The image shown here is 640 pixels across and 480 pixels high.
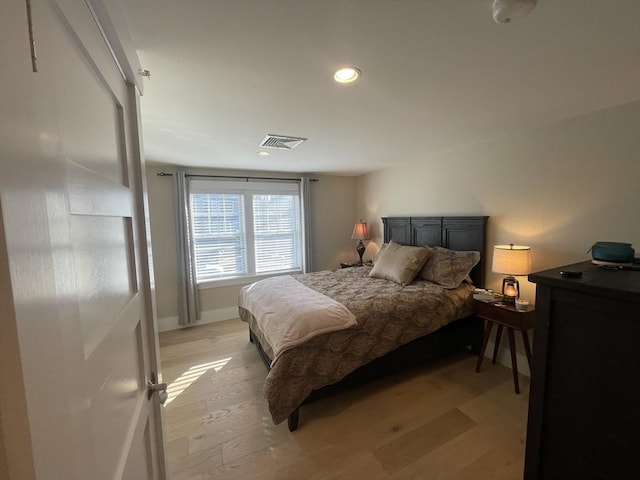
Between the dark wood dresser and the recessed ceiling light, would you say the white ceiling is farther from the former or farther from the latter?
the dark wood dresser

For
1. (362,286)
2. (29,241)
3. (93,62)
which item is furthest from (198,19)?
(362,286)

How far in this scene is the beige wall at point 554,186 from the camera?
188cm

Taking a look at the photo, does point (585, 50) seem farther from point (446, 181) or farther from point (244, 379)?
point (244, 379)

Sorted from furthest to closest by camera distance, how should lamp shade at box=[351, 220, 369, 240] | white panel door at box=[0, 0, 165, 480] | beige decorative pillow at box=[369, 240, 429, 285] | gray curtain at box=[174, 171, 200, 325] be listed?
lamp shade at box=[351, 220, 369, 240] → gray curtain at box=[174, 171, 200, 325] → beige decorative pillow at box=[369, 240, 429, 285] → white panel door at box=[0, 0, 165, 480]

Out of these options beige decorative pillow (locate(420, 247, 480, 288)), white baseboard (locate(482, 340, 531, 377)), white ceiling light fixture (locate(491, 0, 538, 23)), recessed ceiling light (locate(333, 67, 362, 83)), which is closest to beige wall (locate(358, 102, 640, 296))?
beige decorative pillow (locate(420, 247, 480, 288))

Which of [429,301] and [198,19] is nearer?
[198,19]

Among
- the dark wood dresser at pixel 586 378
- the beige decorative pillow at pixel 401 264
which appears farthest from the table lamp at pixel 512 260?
the dark wood dresser at pixel 586 378

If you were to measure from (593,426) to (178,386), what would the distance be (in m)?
2.74

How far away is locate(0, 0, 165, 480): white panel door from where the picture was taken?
28 centimetres

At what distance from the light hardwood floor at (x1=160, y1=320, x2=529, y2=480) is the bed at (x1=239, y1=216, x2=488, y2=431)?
168 millimetres

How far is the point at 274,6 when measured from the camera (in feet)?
3.21

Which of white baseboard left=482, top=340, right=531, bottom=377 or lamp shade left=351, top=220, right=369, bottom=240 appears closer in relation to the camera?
white baseboard left=482, top=340, right=531, bottom=377

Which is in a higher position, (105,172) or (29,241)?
(105,172)

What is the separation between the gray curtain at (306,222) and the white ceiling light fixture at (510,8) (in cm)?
339
